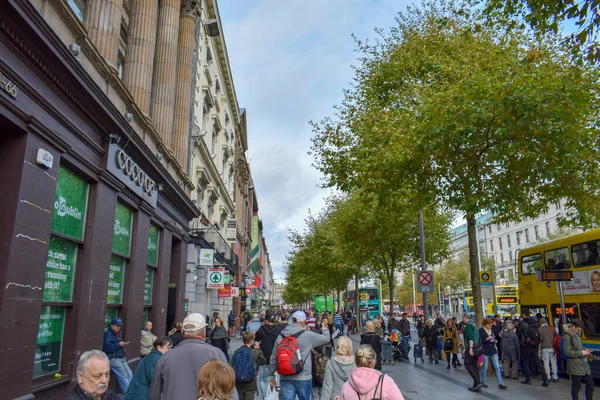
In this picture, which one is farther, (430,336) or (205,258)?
(205,258)

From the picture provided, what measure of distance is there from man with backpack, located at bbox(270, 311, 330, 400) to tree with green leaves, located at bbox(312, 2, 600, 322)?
8.22 m

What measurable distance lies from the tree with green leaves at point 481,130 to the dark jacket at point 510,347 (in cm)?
143

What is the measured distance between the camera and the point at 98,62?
921cm

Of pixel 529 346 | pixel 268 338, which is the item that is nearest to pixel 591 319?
pixel 529 346

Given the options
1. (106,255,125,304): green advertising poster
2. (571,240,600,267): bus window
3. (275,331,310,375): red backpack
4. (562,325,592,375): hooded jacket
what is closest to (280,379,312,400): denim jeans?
(275,331,310,375): red backpack

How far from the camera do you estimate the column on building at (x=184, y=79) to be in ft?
57.3

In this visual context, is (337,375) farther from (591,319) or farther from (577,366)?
(591,319)

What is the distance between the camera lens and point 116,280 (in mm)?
10625

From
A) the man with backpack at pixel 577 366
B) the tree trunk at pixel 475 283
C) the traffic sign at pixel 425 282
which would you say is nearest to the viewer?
the man with backpack at pixel 577 366

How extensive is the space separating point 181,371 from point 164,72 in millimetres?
13533

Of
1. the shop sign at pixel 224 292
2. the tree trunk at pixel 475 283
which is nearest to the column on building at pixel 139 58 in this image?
the tree trunk at pixel 475 283

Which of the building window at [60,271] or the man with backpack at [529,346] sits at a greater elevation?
the building window at [60,271]

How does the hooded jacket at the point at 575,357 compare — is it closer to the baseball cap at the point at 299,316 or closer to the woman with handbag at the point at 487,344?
the woman with handbag at the point at 487,344

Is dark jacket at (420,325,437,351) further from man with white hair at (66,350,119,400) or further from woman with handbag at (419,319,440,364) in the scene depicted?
man with white hair at (66,350,119,400)
